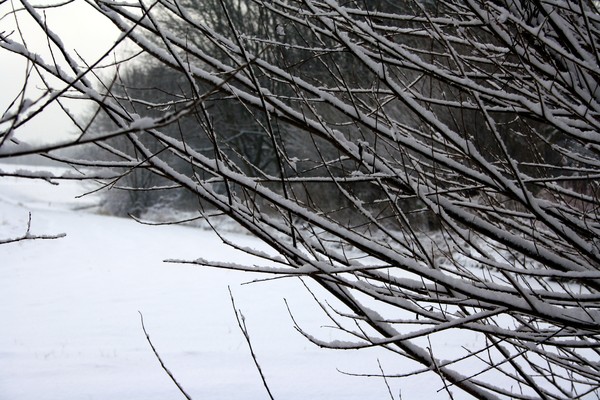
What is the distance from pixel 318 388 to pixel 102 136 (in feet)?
16.1

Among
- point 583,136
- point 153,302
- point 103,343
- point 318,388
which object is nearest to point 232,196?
point 583,136

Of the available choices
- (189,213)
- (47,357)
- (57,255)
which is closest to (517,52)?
(47,357)

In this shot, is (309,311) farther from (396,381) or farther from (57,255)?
(57,255)

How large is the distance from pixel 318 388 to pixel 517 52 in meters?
4.54

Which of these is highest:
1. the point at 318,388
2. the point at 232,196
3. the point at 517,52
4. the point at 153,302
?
the point at 517,52

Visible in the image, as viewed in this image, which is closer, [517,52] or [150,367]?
[517,52]

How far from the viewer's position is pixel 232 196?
153cm

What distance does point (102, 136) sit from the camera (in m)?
1.00

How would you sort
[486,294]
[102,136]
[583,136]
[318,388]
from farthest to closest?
[318,388] < [583,136] < [486,294] < [102,136]

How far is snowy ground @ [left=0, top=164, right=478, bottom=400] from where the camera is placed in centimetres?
544

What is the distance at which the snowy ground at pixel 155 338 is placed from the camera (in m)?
5.44

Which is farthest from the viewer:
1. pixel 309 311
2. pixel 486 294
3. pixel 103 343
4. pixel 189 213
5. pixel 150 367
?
pixel 189 213

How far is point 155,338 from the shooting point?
7.32 m

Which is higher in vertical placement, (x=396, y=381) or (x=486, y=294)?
(x=486, y=294)
